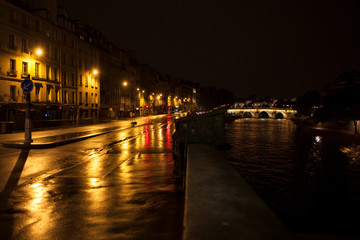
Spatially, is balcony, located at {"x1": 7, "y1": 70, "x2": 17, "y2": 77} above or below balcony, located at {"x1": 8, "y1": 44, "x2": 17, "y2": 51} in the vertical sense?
below

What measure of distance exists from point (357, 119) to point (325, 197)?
48.0m

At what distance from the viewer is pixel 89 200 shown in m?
7.08

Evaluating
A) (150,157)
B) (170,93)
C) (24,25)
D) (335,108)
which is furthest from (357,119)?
(170,93)

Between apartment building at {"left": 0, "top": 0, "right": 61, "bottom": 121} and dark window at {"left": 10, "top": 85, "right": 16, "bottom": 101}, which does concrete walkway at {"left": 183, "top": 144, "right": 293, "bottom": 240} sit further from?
dark window at {"left": 10, "top": 85, "right": 16, "bottom": 101}

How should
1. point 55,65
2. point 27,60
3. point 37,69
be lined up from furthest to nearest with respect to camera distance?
point 55,65, point 37,69, point 27,60

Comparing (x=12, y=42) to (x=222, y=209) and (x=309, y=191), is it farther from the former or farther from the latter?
(x=222, y=209)

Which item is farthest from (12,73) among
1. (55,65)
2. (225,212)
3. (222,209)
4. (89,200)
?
(225,212)

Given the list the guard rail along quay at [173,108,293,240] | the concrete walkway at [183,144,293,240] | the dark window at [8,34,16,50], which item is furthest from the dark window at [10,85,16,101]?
the concrete walkway at [183,144,293,240]

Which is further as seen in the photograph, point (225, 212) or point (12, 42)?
point (12, 42)

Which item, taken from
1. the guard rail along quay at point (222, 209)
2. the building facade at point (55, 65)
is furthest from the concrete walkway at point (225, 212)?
the building facade at point (55, 65)

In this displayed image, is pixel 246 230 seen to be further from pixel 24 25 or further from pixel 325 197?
pixel 24 25

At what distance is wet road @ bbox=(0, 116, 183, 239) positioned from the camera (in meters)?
5.21

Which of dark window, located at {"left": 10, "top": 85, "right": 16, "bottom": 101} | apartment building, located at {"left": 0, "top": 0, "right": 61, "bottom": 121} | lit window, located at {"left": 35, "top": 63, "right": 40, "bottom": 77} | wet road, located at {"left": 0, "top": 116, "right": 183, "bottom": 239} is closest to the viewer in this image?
wet road, located at {"left": 0, "top": 116, "right": 183, "bottom": 239}

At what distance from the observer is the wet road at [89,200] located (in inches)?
205
